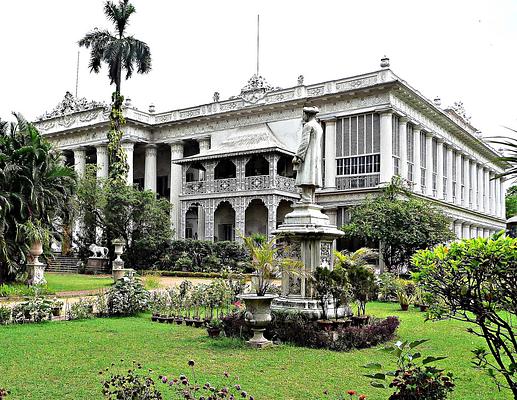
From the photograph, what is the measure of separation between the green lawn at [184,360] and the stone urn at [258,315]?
282mm

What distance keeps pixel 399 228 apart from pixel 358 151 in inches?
284

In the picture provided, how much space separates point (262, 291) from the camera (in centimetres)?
986

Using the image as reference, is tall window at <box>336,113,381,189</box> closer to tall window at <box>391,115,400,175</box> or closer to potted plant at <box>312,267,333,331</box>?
tall window at <box>391,115,400,175</box>

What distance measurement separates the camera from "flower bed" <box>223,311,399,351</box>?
9648 mm

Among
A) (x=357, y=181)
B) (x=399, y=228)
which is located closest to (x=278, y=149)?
(x=357, y=181)

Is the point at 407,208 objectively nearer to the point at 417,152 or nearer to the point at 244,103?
the point at 417,152

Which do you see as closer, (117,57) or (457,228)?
(117,57)

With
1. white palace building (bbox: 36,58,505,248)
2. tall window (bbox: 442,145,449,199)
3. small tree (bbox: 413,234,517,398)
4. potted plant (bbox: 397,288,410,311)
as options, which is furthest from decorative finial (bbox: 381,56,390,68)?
small tree (bbox: 413,234,517,398)

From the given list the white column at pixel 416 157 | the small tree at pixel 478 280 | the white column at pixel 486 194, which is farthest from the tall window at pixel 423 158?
the small tree at pixel 478 280

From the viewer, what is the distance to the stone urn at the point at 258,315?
9562 millimetres

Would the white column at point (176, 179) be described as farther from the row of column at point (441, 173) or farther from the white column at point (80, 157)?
the row of column at point (441, 173)

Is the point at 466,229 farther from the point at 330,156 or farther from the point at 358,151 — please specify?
the point at 330,156

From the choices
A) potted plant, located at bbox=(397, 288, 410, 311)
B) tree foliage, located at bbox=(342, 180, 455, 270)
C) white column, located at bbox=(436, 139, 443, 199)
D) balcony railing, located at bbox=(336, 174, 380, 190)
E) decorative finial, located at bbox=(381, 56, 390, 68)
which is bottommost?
potted plant, located at bbox=(397, 288, 410, 311)

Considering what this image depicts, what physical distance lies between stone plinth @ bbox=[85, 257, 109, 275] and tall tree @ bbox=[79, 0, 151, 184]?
15.7 ft
